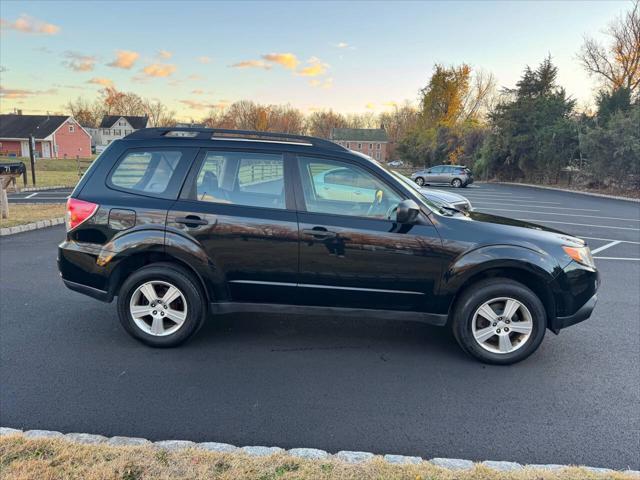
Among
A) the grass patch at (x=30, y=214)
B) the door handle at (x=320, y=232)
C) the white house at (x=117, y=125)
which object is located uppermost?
the white house at (x=117, y=125)

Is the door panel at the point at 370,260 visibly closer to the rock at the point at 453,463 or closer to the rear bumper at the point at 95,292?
the rock at the point at 453,463

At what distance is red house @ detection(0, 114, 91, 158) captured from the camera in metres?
56.5

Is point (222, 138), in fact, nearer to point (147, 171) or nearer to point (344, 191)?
point (147, 171)

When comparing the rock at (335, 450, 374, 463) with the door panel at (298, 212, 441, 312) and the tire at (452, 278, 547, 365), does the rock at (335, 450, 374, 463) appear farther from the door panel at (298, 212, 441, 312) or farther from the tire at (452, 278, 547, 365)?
A: the tire at (452, 278, 547, 365)

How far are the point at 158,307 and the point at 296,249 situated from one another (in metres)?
1.43

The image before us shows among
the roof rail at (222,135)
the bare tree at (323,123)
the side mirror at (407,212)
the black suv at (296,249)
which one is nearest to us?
the side mirror at (407,212)

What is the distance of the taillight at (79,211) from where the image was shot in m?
3.98

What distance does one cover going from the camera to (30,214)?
1100 cm

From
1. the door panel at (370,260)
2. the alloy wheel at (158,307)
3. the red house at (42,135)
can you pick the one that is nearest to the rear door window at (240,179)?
the door panel at (370,260)

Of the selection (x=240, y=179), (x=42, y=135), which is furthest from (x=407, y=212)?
(x=42, y=135)

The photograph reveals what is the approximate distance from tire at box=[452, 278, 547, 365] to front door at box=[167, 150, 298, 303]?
1588 mm

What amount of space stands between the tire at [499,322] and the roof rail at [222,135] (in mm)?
1833

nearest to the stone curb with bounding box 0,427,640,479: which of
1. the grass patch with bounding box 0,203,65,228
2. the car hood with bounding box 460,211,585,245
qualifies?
the car hood with bounding box 460,211,585,245

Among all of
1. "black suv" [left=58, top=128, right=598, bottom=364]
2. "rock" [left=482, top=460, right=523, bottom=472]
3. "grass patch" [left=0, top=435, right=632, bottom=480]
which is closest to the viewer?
"grass patch" [left=0, top=435, right=632, bottom=480]
